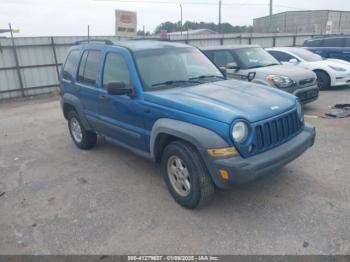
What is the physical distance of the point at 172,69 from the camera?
172 inches

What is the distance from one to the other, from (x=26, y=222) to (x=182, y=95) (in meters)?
2.35

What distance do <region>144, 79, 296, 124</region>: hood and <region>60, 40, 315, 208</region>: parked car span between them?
0.4 inches

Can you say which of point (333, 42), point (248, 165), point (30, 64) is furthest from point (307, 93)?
point (30, 64)

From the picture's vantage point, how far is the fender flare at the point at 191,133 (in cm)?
316

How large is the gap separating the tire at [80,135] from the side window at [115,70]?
1363 mm

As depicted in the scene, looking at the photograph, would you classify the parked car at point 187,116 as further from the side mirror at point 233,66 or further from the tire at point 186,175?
the side mirror at point 233,66

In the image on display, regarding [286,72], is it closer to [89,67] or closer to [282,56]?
[282,56]

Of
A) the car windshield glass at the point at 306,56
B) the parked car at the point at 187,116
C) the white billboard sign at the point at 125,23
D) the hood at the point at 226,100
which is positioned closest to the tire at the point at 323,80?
the car windshield glass at the point at 306,56

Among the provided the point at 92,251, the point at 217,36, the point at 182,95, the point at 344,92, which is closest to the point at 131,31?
the point at 217,36

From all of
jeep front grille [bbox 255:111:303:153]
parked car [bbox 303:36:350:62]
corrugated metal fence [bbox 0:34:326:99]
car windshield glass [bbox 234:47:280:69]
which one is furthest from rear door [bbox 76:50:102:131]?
parked car [bbox 303:36:350:62]

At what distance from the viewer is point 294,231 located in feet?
10.5

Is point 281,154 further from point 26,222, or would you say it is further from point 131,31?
point 131,31

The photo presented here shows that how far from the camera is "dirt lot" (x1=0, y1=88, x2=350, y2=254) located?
3119mm

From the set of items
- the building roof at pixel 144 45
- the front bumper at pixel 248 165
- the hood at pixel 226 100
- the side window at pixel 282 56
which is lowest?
the front bumper at pixel 248 165
